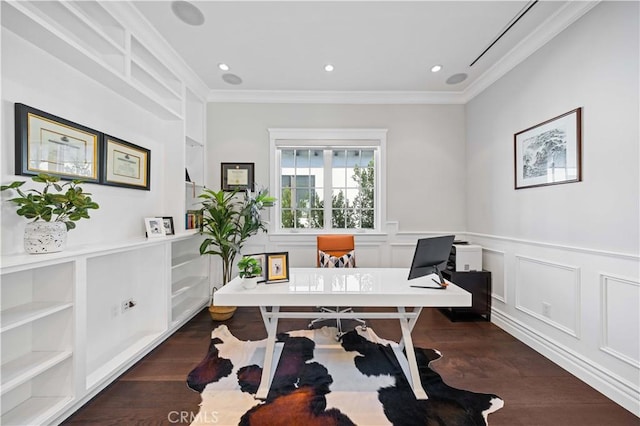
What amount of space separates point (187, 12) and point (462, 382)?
364 centimetres

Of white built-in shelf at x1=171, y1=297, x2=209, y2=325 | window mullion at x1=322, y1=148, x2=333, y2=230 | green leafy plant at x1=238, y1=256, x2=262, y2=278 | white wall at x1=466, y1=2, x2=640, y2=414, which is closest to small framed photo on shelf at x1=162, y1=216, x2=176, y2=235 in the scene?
white built-in shelf at x1=171, y1=297, x2=209, y2=325

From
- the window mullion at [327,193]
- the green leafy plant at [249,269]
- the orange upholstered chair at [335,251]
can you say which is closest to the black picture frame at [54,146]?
the green leafy plant at [249,269]

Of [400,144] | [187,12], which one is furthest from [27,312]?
[400,144]

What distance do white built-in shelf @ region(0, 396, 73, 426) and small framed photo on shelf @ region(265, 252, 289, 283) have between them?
1419 millimetres

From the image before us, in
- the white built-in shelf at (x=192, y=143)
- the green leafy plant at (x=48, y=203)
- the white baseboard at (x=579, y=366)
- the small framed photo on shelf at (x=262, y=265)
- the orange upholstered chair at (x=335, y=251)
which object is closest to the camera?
the green leafy plant at (x=48, y=203)

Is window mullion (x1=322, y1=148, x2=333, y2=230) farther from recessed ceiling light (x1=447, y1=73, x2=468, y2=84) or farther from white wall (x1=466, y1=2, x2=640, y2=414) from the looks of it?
white wall (x1=466, y1=2, x2=640, y2=414)

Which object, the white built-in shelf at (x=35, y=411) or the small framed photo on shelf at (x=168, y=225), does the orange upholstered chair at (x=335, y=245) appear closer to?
the small framed photo on shelf at (x=168, y=225)

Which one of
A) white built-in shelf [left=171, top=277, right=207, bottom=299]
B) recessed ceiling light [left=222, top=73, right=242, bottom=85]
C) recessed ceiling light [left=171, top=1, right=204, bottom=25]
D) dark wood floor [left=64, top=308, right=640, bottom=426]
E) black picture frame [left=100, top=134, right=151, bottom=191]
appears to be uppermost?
recessed ceiling light [left=222, top=73, right=242, bottom=85]

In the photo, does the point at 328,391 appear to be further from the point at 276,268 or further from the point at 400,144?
the point at 400,144

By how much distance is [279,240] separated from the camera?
3.67 m

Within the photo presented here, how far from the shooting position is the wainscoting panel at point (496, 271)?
290 centimetres

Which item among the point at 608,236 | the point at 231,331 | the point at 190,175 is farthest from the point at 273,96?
the point at 608,236

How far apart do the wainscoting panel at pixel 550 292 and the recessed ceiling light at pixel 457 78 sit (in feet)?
7.29

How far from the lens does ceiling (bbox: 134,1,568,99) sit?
6.79 ft
